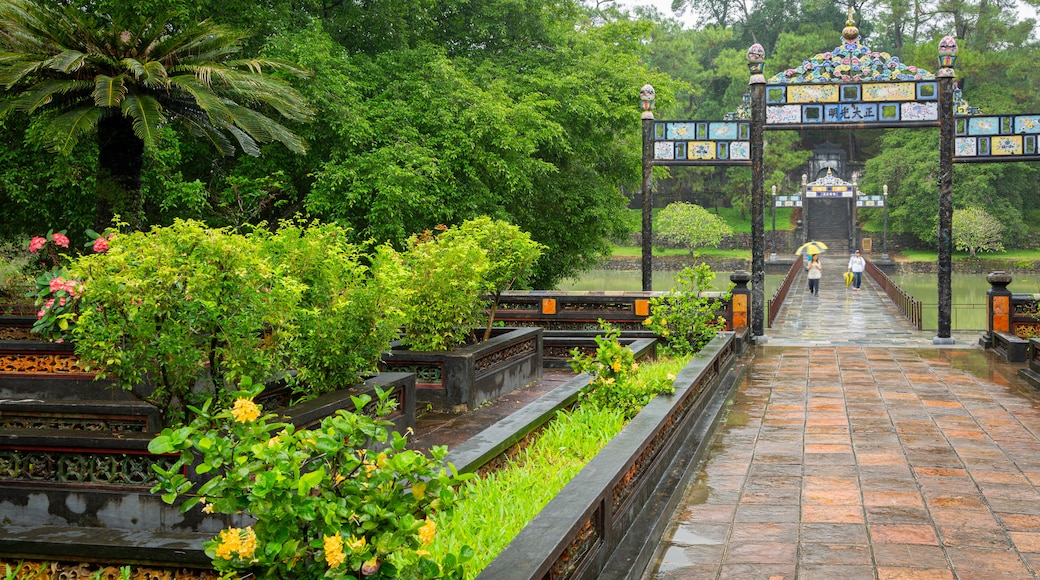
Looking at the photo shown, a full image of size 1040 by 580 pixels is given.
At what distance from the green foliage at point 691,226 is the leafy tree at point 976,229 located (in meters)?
14.1

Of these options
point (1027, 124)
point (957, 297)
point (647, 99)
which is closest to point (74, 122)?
point (647, 99)

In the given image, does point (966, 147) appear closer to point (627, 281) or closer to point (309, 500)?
point (309, 500)

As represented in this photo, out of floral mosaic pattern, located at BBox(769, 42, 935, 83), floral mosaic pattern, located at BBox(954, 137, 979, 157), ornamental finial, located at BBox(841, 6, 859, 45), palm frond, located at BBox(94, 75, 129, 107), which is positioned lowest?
floral mosaic pattern, located at BBox(954, 137, 979, 157)

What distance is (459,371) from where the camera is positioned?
10.1 metres

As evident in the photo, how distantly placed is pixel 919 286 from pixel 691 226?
19.2 meters

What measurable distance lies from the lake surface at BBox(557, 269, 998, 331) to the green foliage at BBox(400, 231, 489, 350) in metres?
18.8

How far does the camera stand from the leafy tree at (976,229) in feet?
176

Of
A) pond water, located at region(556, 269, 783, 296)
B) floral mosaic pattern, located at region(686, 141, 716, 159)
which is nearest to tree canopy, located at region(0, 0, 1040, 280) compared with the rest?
floral mosaic pattern, located at region(686, 141, 716, 159)

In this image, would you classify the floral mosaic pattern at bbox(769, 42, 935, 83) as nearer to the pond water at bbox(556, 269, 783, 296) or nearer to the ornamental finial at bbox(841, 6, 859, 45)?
the ornamental finial at bbox(841, 6, 859, 45)

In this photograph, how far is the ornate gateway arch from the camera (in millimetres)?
16344

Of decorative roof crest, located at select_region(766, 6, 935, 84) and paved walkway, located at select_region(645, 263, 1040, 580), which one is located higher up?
decorative roof crest, located at select_region(766, 6, 935, 84)

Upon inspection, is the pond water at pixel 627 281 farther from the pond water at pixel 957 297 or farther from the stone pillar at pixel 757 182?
the stone pillar at pixel 757 182

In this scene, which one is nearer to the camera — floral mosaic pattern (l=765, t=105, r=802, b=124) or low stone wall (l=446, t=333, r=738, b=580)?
low stone wall (l=446, t=333, r=738, b=580)

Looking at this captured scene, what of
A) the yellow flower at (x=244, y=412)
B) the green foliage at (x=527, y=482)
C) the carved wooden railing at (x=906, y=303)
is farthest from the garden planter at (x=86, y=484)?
the carved wooden railing at (x=906, y=303)
